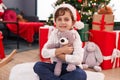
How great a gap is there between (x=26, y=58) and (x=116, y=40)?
3.97 feet

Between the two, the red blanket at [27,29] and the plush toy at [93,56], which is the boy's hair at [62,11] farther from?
the red blanket at [27,29]

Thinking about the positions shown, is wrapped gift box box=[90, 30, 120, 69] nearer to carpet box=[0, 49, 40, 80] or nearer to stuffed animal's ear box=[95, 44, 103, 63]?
stuffed animal's ear box=[95, 44, 103, 63]

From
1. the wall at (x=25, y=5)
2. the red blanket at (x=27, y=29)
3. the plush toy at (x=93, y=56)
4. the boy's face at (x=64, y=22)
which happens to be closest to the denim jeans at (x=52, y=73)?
the boy's face at (x=64, y=22)

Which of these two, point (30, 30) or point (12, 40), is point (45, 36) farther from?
point (12, 40)

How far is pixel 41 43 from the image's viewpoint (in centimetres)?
275

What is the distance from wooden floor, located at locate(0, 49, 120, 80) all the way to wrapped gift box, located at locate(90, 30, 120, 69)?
0.32 feet

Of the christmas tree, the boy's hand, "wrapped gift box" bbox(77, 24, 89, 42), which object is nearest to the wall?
the christmas tree

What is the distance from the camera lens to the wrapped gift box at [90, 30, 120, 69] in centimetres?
252

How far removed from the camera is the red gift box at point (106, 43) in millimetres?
2516

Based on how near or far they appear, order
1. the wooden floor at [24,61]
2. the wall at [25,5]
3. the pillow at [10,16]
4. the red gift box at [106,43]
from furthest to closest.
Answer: the wall at [25,5] < the pillow at [10,16] < the red gift box at [106,43] < the wooden floor at [24,61]

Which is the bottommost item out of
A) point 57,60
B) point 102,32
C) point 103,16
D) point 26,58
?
point 26,58

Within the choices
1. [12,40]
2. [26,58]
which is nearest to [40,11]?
[12,40]

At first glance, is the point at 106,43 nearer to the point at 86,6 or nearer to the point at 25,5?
the point at 86,6

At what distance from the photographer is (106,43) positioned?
252cm
